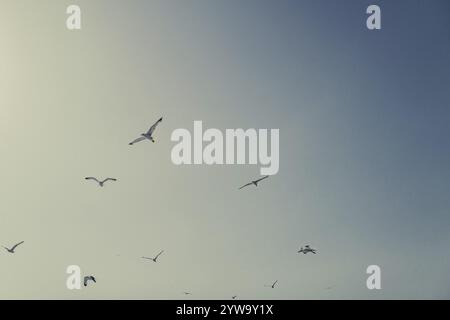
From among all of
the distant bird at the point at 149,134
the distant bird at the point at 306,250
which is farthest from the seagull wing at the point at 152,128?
the distant bird at the point at 306,250

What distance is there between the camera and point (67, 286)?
805cm

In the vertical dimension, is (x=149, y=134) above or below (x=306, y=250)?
above

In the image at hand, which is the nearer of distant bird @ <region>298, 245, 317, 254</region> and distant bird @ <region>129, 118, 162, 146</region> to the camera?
distant bird @ <region>129, 118, 162, 146</region>

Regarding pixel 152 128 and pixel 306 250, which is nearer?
pixel 152 128

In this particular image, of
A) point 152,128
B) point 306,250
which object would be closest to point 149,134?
point 152,128

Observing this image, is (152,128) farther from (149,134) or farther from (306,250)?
(306,250)

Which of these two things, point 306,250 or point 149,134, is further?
point 306,250

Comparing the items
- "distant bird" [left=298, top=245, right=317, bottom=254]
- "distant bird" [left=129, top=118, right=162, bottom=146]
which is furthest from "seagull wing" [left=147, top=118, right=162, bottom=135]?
"distant bird" [left=298, top=245, right=317, bottom=254]

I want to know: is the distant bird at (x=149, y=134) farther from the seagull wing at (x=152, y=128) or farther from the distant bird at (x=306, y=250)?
the distant bird at (x=306, y=250)

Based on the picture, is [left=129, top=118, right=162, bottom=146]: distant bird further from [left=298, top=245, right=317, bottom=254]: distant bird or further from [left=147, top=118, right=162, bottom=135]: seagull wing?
[left=298, top=245, right=317, bottom=254]: distant bird
